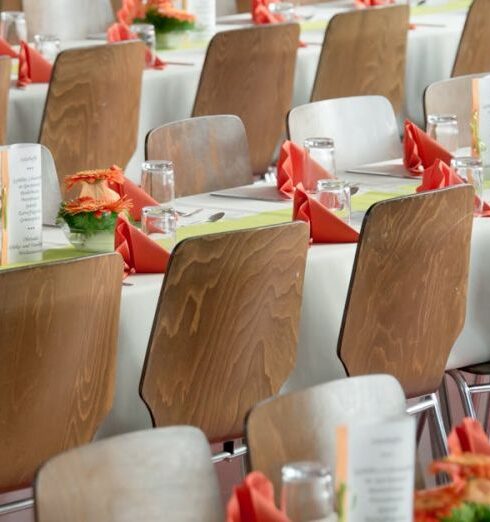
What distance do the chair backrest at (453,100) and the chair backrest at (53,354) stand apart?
8.25ft

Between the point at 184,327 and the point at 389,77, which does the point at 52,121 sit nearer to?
the point at 389,77

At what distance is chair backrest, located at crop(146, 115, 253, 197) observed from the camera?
5328 millimetres

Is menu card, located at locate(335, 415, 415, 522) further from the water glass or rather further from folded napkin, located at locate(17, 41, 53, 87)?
the water glass

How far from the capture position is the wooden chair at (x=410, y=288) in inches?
157

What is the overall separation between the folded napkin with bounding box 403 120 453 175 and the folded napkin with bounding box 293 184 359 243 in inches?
34.6

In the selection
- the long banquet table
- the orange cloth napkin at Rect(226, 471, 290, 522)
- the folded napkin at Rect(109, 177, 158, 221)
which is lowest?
the long banquet table

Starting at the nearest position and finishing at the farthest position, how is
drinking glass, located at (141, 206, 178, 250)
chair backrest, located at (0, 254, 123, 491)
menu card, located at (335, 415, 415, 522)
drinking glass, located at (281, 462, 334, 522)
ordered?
menu card, located at (335, 415, 415, 522), drinking glass, located at (281, 462, 334, 522), chair backrest, located at (0, 254, 123, 491), drinking glass, located at (141, 206, 178, 250)

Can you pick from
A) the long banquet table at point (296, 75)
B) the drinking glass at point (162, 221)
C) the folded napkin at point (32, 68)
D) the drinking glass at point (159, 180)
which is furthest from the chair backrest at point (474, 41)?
the drinking glass at point (162, 221)

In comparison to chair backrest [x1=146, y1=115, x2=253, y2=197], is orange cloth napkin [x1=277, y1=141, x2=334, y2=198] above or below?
above

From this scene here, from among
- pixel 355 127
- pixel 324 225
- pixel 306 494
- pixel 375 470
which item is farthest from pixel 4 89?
pixel 375 470

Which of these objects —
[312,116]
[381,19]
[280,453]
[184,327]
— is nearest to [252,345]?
[184,327]

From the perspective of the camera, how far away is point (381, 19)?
22.9ft

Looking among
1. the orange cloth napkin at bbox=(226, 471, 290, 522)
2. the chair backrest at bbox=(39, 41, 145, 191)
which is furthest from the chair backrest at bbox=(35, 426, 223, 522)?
the chair backrest at bbox=(39, 41, 145, 191)

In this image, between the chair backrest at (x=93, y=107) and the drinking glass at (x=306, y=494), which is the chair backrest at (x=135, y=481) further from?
the chair backrest at (x=93, y=107)
